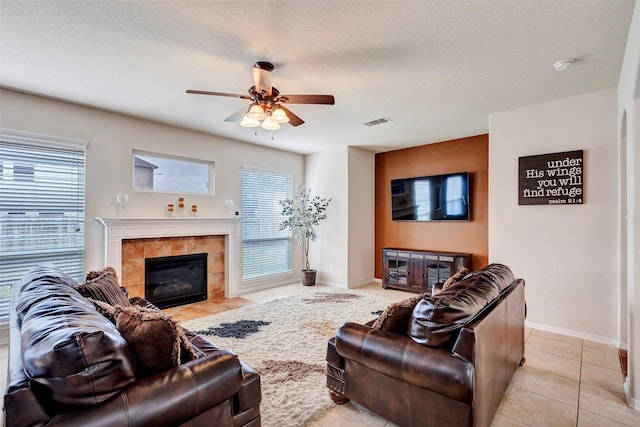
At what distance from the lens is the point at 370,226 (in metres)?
6.38

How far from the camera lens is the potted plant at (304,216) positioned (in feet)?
19.9

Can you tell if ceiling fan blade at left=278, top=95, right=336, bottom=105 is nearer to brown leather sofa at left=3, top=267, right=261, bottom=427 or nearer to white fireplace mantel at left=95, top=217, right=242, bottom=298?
brown leather sofa at left=3, top=267, right=261, bottom=427

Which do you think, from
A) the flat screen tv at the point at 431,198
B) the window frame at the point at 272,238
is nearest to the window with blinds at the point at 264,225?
the window frame at the point at 272,238

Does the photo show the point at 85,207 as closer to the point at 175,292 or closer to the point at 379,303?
the point at 175,292

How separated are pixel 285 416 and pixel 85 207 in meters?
3.52

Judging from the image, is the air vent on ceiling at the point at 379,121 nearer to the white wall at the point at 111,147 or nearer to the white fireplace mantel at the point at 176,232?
the white wall at the point at 111,147

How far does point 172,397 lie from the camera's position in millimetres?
1261

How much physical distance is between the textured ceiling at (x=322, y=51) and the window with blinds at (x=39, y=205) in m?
0.64

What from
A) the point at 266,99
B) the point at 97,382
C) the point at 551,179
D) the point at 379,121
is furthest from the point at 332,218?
the point at 97,382

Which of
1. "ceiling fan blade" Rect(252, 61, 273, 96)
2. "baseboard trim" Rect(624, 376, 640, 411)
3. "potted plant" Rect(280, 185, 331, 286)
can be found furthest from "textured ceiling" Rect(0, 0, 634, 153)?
"baseboard trim" Rect(624, 376, 640, 411)

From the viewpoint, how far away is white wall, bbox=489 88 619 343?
3.32 metres

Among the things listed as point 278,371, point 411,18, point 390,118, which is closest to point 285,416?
point 278,371

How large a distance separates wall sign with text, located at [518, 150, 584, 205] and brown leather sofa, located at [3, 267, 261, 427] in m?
3.78

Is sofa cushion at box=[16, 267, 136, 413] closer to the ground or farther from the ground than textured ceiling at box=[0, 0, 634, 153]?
closer to the ground
